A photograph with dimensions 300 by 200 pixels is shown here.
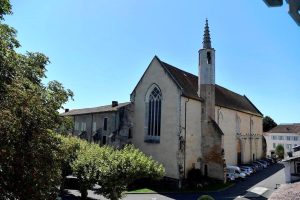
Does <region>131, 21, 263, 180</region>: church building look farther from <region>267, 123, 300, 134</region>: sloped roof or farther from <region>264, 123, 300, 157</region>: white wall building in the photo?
<region>267, 123, 300, 134</region>: sloped roof

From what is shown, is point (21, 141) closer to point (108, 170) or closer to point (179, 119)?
point (108, 170)

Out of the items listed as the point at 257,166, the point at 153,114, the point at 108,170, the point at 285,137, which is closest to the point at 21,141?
the point at 108,170

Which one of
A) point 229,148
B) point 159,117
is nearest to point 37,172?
point 159,117

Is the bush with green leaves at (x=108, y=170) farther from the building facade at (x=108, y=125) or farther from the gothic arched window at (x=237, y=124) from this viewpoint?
the gothic arched window at (x=237, y=124)

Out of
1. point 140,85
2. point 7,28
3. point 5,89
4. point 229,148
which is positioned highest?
point 140,85

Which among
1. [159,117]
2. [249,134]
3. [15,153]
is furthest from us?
[249,134]

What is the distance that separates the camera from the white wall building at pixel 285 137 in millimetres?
86062

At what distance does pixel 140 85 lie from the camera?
1710 inches

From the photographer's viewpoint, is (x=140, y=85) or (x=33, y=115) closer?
(x=33, y=115)

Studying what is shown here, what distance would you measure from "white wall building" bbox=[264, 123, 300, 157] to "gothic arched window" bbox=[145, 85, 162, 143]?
5525cm

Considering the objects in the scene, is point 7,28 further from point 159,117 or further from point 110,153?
point 159,117

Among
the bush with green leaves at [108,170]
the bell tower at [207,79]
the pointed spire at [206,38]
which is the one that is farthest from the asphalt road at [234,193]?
the pointed spire at [206,38]

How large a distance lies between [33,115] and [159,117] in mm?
32570

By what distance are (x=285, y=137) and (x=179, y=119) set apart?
62.4 meters
